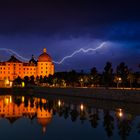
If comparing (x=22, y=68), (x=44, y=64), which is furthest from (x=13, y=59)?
(x=44, y=64)

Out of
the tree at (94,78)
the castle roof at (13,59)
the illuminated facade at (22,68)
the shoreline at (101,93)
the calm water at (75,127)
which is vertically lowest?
the calm water at (75,127)

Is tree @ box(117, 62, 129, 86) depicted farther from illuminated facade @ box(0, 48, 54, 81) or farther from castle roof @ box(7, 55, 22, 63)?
castle roof @ box(7, 55, 22, 63)

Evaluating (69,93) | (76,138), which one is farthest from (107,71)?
(76,138)

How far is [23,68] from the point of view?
141875 millimetres

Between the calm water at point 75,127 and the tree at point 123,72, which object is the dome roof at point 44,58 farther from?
the calm water at point 75,127

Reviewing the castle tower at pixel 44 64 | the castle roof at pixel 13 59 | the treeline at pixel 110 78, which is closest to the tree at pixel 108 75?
the treeline at pixel 110 78

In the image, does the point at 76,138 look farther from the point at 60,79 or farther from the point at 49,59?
the point at 49,59

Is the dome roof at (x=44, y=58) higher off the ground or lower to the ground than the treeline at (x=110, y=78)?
higher

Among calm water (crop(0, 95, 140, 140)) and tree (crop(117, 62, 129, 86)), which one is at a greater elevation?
tree (crop(117, 62, 129, 86))

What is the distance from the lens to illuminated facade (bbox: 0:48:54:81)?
140m

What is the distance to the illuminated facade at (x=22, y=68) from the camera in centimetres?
13962

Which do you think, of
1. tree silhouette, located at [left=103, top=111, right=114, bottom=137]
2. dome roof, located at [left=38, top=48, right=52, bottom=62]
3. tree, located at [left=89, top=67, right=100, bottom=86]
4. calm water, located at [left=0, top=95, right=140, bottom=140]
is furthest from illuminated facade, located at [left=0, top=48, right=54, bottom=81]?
calm water, located at [left=0, top=95, right=140, bottom=140]

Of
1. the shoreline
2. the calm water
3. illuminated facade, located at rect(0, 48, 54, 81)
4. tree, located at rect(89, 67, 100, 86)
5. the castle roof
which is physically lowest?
the calm water

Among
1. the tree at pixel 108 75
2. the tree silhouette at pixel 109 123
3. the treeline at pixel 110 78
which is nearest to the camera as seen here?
the tree silhouette at pixel 109 123
